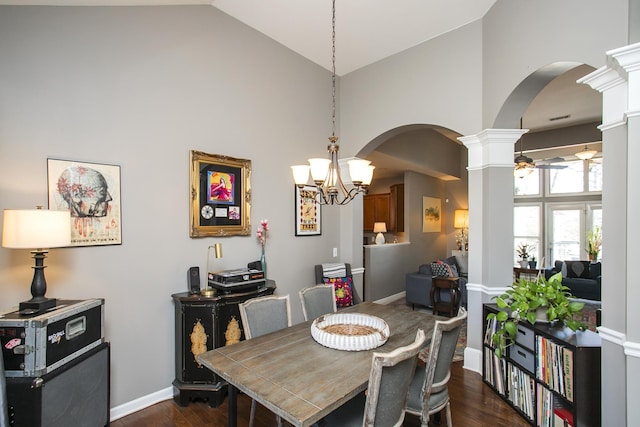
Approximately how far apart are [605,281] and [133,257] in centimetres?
320

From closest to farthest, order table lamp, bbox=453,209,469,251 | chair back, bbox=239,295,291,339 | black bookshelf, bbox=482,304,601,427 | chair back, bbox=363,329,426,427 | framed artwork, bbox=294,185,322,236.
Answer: chair back, bbox=363,329,426,427
black bookshelf, bbox=482,304,601,427
chair back, bbox=239,295,291,339
framed artwork, bbox=294,185,322,236
table lamp, bbox=453,209,469,251

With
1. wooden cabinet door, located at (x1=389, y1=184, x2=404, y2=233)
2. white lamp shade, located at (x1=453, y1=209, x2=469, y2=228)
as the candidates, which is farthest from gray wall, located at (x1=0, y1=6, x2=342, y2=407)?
white lamp shade, located at (x1=453, y1=209, x2=469, y2=228)

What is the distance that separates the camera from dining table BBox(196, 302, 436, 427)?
53.7 inches

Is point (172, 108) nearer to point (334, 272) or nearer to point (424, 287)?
point (334, 272)

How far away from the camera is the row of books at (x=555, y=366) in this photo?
2115mm

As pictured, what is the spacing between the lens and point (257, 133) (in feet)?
11.4

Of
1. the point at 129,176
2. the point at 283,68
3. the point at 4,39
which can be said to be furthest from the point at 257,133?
the point at 4,39

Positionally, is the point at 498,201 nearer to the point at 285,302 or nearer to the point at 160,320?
the point at 285,302

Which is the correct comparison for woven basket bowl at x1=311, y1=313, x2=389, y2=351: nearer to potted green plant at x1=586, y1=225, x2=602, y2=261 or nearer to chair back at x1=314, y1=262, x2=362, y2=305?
chair back at x1=314, y1=262, x2=362, y2=305

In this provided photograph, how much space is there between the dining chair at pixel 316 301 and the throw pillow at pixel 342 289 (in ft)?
3.32

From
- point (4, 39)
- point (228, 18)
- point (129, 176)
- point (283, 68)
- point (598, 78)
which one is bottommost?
point (129, 176)

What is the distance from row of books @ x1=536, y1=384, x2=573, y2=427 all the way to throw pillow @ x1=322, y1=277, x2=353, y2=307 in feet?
6.83

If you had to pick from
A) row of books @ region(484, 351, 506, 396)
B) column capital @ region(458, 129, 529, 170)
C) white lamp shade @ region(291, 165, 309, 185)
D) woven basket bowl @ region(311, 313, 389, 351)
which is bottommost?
row of books @ region(484, 351, 506, 396)

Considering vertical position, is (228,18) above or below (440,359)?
above
